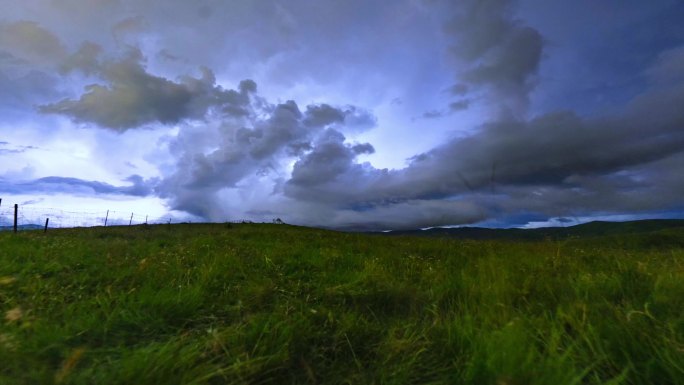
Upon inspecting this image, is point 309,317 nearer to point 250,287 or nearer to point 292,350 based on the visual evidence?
point 292,350

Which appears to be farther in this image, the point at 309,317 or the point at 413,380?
the point at 309,317

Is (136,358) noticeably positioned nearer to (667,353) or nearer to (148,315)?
(148,315)

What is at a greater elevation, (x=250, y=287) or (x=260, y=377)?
(x=250, y=287)

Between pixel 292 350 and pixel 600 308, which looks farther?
pixel 600 308

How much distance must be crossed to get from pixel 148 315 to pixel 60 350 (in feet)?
2.52

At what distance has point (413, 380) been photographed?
2.33 meters

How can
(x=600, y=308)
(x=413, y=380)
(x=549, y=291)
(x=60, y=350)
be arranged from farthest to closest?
(x=549, y=291), (x=600, y=308), (x=60, y=350), (x=413, y=380)

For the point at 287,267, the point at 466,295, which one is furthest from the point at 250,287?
the point at 466,295

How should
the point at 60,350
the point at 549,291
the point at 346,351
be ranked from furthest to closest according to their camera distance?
the point at 549,291
the point at 346,351
the point at 60,350

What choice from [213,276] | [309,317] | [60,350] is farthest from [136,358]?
[213,276]

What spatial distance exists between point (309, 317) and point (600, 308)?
268cm

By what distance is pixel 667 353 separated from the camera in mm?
2211

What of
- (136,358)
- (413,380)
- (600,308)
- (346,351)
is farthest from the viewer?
(600,308)

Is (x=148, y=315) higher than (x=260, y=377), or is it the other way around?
→ (x=148, y=315)
